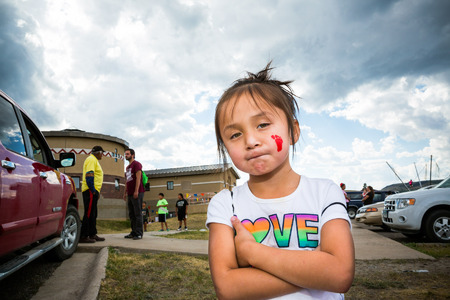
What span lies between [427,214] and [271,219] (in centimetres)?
723

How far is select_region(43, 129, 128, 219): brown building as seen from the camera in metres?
25.1

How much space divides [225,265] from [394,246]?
20.1 feet

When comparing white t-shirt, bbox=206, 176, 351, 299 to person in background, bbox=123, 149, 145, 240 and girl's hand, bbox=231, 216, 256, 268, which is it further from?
person in background, bbox=123, 149, 145, 240

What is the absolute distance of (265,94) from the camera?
1313 mm

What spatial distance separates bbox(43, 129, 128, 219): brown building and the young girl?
26216 millimetres

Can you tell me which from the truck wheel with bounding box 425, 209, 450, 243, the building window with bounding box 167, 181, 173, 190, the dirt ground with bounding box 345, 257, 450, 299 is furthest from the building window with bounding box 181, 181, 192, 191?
the dirt ground with bounding box 345, 257, 450, 299

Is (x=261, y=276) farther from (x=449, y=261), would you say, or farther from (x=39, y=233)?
(x=449, y=261)

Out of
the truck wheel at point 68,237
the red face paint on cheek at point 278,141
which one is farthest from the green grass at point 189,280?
the red face paint on cheek at point 278,141

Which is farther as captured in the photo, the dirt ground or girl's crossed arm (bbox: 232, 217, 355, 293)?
the dirt ground

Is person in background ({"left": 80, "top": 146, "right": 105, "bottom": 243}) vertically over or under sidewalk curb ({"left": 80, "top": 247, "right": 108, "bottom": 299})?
over

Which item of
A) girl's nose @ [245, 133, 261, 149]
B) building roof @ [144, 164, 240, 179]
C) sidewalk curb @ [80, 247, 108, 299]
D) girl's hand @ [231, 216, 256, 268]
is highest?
building roof @ [144, 164, 240, 179]

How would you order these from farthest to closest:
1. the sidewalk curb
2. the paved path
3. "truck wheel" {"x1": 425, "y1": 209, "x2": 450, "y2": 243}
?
"truck wheel" {"x1": 425, "y1": 209, "x2": 450, "y2": 243}
the paved path
the sidewalk curb

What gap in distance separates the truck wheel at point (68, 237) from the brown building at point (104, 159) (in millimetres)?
22101

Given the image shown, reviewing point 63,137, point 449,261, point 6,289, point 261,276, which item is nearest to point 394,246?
point 449,261
